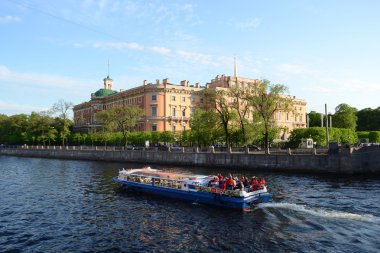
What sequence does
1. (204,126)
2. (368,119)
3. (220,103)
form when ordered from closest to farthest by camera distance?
(220,103), (204,126), (368,119)

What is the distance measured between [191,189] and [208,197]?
2.13m

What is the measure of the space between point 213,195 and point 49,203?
1455cm

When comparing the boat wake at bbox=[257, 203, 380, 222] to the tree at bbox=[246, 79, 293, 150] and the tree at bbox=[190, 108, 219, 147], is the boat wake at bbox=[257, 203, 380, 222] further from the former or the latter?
the tree at bbox=[190, 108, 219, 147]

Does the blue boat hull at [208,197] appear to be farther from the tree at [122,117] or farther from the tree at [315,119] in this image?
the tree at [315,119]

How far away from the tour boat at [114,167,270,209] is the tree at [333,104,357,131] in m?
86.5

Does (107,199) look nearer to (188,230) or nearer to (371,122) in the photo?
(188,230)

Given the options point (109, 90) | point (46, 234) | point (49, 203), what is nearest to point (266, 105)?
point (49, 203)

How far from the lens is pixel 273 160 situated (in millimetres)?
50281

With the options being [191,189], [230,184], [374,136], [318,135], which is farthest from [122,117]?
[374,136]

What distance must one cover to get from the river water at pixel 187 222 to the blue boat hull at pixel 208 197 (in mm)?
577

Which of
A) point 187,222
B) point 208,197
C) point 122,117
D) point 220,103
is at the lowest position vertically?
point 187,222

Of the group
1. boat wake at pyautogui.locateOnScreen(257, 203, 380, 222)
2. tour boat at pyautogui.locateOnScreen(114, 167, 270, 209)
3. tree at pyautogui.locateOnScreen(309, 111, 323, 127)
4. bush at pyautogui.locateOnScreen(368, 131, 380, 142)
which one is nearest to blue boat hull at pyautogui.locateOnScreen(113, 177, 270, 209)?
tour boat at pyautogui.locateOnScreen(114, 167, 270, 209)

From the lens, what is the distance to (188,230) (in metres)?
22.2

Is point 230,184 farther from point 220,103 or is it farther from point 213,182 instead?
point 220,103
